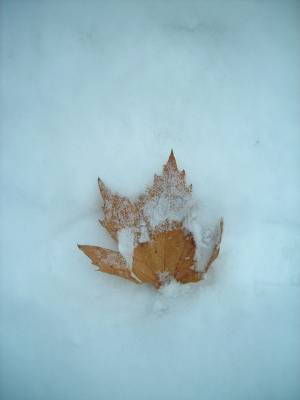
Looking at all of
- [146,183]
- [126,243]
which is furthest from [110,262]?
[146,183]

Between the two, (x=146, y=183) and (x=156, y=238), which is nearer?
(x=156, y=238)

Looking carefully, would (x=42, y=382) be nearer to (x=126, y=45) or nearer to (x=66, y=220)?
(x=66, y=220)

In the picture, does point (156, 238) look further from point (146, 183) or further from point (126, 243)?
point (146, 183)

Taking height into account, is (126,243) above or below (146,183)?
below

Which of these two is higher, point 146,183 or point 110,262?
point 146,183

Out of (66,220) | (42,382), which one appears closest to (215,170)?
(66,220)
